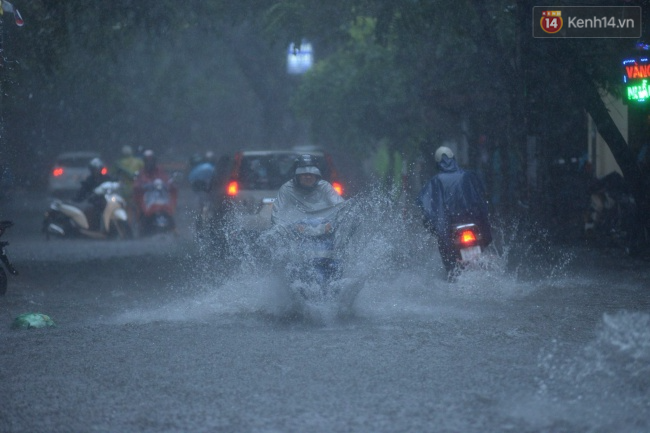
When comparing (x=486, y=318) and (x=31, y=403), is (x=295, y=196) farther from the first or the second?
(x=31, y=403)

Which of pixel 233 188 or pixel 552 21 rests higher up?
pixel 552 21

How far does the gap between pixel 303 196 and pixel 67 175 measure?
29751mm

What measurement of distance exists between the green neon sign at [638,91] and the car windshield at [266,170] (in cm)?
468

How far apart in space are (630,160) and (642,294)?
4.80 m

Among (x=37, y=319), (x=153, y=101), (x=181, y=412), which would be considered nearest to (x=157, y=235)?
(x=37, y=319)

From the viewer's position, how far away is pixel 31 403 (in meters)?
6.34

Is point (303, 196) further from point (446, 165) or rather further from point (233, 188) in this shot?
point (233, 188)

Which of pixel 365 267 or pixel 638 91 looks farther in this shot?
pixel 638 91

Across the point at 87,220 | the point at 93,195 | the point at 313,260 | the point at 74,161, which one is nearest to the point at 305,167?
the point at 313,260

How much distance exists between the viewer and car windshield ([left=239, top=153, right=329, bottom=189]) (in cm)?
1609

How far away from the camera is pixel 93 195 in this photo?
2147cm

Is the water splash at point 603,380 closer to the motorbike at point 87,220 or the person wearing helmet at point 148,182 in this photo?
the motorbike at point 87,220

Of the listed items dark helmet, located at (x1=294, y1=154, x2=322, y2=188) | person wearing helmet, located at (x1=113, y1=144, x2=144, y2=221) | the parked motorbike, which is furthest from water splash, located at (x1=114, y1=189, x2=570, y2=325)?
person wearing helmet, located at (x1=113, y1=144, x2=144, y2=221)

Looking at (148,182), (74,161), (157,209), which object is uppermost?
(74,161)
